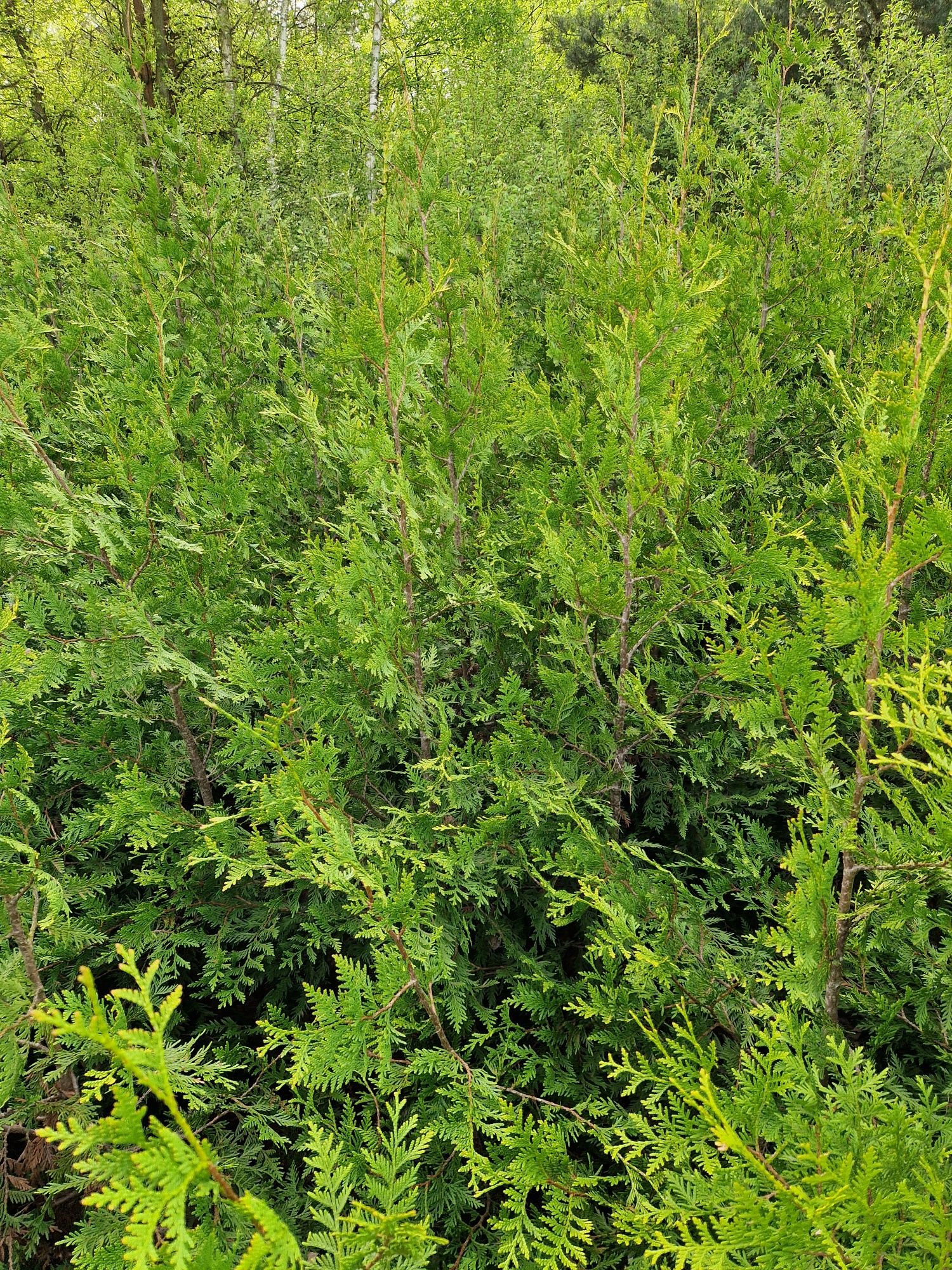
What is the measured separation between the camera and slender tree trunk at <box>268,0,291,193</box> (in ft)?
25.4

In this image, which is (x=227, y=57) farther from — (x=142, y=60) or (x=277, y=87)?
(x=142, y=60)

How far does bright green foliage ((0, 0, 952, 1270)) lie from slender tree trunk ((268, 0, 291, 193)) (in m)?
5.21

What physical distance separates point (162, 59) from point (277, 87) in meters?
3.24

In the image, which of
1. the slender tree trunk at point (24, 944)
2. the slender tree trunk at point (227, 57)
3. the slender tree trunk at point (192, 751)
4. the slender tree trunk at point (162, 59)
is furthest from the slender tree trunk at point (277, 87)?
the slender tree trunk at point (24, 944)

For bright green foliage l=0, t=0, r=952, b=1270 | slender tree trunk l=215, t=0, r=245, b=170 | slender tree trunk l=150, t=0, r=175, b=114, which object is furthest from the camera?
slender tree trunk l=215, t=0, r=245, b=170

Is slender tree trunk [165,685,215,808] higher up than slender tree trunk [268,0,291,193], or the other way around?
slender tree trunk [268,0,291,193]

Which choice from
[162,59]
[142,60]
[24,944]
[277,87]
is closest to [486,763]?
[24,944]

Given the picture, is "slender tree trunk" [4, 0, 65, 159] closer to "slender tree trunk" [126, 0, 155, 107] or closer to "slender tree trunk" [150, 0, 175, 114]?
"slender tree trunk" [150, 0, 175, 114]

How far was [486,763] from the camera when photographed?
1.95m

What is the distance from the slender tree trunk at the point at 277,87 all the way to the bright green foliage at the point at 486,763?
5.21 metres

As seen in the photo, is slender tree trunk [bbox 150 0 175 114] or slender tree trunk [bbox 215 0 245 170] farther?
slender tree trunk [bbox 215 0 245 170]

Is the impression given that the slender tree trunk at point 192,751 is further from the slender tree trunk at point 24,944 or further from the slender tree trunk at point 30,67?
the slender tree trunk at point 30,67

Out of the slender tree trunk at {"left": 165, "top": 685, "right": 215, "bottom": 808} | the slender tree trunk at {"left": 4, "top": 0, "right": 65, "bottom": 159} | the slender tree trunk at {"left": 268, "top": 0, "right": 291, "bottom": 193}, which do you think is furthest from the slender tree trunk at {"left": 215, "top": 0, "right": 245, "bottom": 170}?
the slender tree trunk at {"left": 4, "top": 0, "right": 65, "bottom": 159}

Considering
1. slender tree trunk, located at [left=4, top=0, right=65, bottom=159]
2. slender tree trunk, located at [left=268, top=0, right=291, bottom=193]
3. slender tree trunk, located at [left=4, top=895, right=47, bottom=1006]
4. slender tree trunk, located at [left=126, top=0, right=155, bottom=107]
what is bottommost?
slender tree trunk, located at [left=4, top=895, right=47, bottom=1006]
